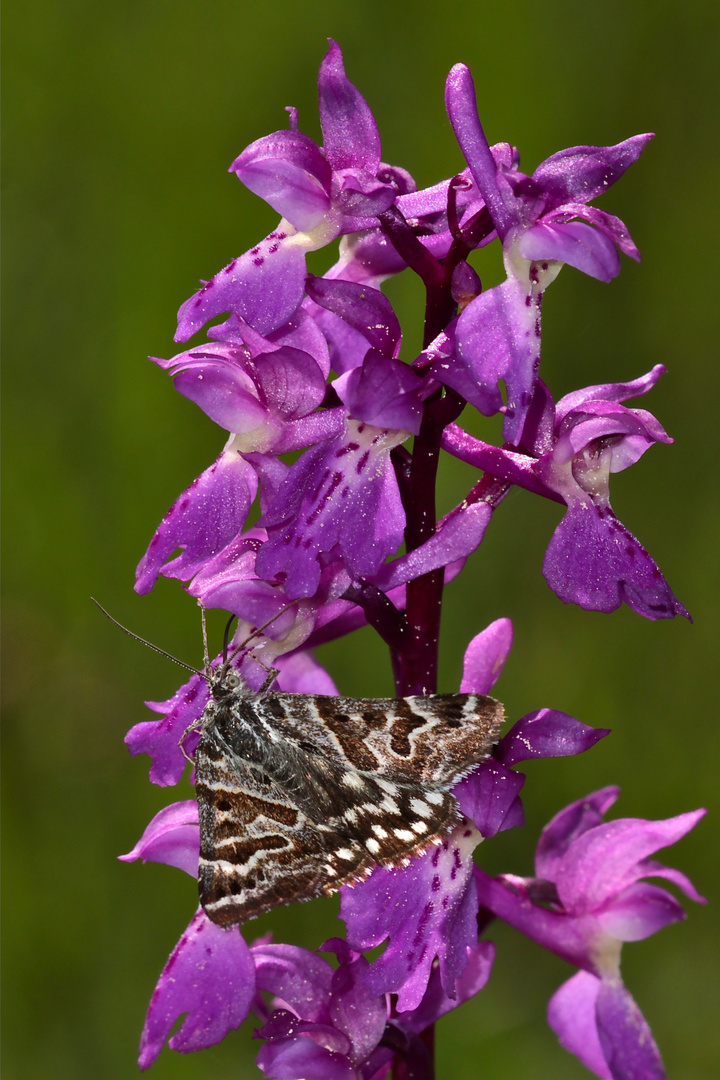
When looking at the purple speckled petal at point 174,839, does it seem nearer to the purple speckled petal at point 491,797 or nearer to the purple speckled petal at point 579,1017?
the purple speckled petal at point 491,797

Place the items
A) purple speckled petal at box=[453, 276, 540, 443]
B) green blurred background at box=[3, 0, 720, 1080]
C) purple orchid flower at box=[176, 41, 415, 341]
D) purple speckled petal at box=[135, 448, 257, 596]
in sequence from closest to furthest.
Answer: purple speckled petal at box=[453, 276, 540, 443] → purple orchid flower at box=[176, 41, 415, 341] → purple speckled petal at box=[135, 448, 257, 596] → green blurred background at box=[3, 0, 720, 1080]

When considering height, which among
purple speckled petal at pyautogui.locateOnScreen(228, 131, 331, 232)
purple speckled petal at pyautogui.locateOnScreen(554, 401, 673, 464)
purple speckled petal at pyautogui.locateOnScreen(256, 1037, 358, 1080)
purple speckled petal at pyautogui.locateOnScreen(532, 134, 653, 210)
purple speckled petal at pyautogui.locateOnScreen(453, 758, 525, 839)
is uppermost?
purple speckled petal at pyautogui.locateOnScreen(228, 131, 331, 232)

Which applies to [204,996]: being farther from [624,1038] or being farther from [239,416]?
[239,416]

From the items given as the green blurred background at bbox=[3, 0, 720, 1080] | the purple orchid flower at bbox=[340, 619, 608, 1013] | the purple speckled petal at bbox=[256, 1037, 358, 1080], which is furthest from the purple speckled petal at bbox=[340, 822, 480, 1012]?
the green blurred background at bbox=[3, 0, 720, 1080]

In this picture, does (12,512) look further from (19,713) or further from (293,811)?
(293,811)

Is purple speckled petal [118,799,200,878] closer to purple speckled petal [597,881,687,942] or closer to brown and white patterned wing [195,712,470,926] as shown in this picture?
brown and white patterned wing [195,712,470,926]

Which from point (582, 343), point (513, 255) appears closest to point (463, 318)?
point (513, 255)
